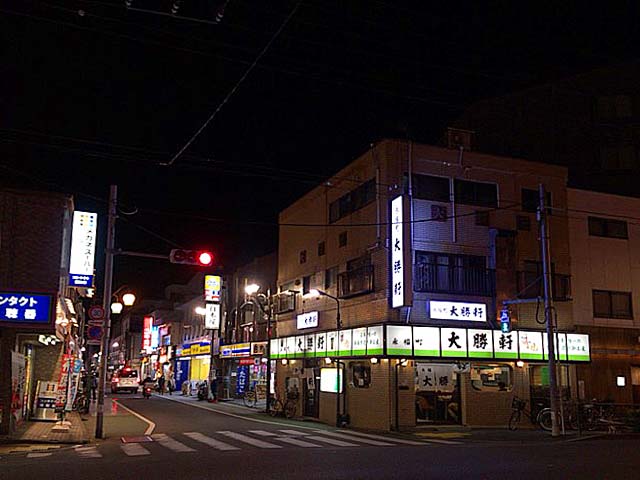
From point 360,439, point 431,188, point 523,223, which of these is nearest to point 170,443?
point 360,439

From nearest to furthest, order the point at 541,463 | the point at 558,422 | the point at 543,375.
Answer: the point at 541,463
the point at 558,422
the point at 543,375

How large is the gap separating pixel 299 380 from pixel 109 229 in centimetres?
1482

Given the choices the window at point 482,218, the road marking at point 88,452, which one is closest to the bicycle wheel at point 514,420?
the window at point 482,218

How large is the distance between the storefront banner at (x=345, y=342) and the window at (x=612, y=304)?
35.4ft

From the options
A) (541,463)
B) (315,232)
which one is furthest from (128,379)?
(541,463)

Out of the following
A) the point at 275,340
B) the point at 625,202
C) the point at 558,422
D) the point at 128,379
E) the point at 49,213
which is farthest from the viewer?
the point at 128,379

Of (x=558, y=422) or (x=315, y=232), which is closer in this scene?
(x=558, y=422)

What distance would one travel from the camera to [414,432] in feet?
80.5

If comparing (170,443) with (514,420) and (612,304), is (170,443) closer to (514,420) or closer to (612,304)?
(514,420)

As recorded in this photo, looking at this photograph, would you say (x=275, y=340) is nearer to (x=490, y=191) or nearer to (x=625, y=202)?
(x=490, y=191)

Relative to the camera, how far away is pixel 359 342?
89.7ft

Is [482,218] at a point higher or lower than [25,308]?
higher

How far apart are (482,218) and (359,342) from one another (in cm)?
728

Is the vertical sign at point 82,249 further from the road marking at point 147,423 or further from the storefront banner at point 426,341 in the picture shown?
the storefront banner at point 426,341
